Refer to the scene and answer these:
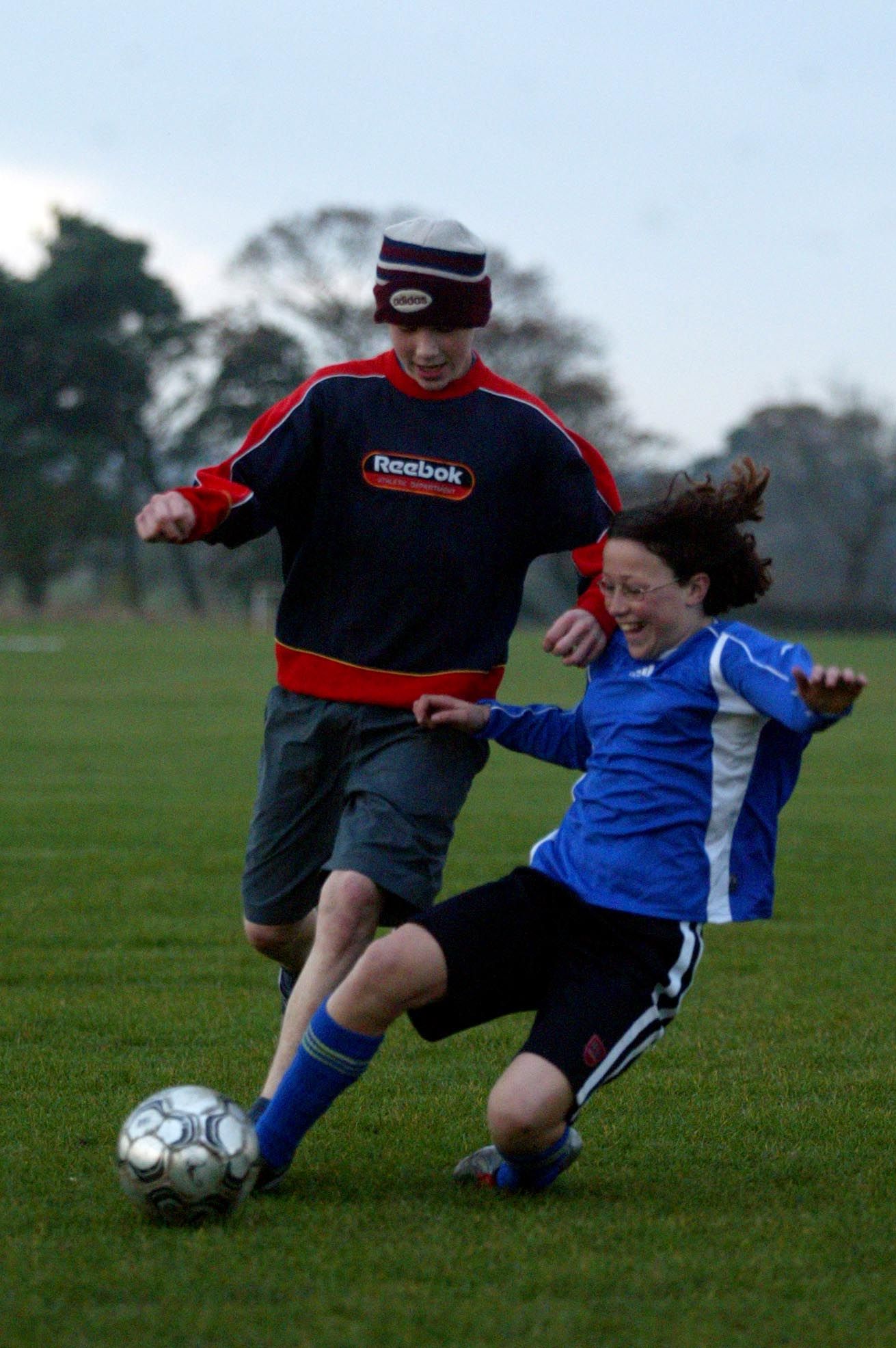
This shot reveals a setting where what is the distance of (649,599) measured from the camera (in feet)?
14.6

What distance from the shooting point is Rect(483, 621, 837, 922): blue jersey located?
438 centimetres

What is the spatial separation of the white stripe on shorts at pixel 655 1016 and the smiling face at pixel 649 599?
0.68 m

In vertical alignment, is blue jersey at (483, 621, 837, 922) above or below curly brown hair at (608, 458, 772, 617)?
below

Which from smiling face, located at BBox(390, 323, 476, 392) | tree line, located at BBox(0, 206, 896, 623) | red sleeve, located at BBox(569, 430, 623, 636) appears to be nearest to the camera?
smiling face, located at BBox(390, 323, 476, 392)

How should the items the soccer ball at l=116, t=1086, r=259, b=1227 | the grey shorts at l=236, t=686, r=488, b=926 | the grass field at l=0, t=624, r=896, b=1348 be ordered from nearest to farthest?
the grass field at l=0, t=624, r=896, b=1348, the soccer ball at l=116, t=1086, r=259, b=1227, the grey shorts at l=236, t=686, r=488, b=926

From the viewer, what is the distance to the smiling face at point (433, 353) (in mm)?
4898

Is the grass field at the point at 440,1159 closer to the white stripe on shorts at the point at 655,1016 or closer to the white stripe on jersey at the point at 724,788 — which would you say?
the white stripe on shorts at the point at 655,1016


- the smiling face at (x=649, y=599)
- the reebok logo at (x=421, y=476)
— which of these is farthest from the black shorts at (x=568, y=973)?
the reebok logo at (x=421, y=476)

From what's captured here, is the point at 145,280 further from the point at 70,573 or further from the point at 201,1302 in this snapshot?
the point at 201,1302

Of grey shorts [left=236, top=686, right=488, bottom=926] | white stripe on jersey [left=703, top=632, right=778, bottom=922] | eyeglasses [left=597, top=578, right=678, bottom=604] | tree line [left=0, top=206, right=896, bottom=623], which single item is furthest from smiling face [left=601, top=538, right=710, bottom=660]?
tree line [left=0, top=206, right=896, bottom=623]

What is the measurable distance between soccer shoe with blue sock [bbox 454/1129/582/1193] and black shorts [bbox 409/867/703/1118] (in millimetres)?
151

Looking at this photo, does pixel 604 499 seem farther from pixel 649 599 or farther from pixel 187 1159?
pixel 187 1159

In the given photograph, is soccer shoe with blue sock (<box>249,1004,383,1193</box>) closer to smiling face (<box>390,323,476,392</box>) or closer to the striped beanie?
smiling face (<box>390,323,476,392</box>)

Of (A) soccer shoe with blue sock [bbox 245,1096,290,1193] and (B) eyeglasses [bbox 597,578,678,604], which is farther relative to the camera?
(B) eyeglasses [bbox 597,578,678,604]
